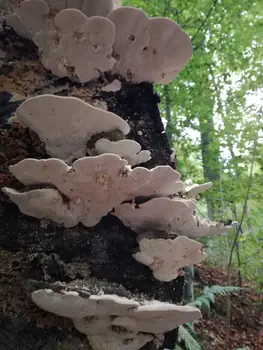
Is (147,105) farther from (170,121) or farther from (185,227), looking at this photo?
(170,121)

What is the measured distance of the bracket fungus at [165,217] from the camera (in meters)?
1.34

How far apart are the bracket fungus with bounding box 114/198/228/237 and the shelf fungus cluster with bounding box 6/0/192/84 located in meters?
0.68

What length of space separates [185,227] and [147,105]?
25.1 inches

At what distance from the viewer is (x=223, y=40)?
680cm

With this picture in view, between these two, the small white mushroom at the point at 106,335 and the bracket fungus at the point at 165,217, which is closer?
the small white mushroom at the point at 106,335

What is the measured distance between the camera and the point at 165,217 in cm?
142

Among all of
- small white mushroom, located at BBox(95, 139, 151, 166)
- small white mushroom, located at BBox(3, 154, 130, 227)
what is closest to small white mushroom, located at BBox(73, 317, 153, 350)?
small white mushroom, located at BBox(3, 154, 130, 227)

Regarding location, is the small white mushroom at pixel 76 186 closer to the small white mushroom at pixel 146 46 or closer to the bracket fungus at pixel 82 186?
the bracket fungus at pixel 82 186

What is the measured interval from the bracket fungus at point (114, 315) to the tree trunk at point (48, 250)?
2.9 inches

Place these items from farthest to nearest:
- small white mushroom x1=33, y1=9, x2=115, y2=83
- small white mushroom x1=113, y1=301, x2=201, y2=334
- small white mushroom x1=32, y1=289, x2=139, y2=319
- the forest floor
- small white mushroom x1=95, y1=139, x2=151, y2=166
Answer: the forest floor
small white mushroom x1=33, y1=9, x2=115, y2=83
small white mushroom x1=95, y1=139, x2=151, y2=166
small white mushroom x1=113, y1=301, x2=201, y2=334
small white mushroom x1=32, y1=289, x2=139, y2=319

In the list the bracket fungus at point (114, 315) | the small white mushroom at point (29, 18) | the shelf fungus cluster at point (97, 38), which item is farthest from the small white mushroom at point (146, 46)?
the bracket fungus at point (114, 315)

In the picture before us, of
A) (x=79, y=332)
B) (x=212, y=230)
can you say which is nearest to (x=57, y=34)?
(x=212, y=230)

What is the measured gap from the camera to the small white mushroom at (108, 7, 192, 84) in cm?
150

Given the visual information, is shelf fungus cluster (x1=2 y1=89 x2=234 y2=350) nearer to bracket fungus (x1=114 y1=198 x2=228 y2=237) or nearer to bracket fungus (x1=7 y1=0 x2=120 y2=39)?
bracket fungus (x1=114 y1=198 x2=228 y2=237)
